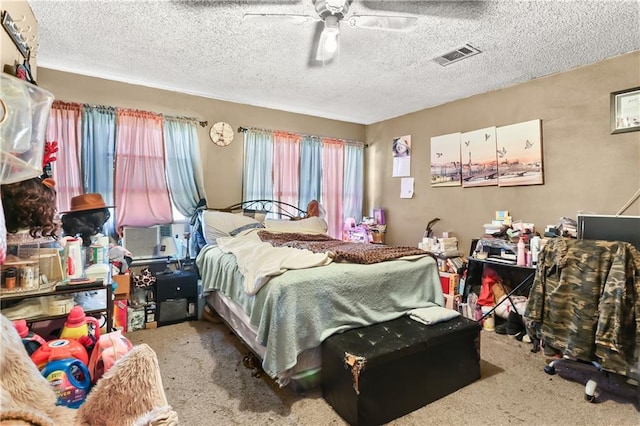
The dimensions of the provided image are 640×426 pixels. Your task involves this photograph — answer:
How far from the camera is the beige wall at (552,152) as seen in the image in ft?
8.91

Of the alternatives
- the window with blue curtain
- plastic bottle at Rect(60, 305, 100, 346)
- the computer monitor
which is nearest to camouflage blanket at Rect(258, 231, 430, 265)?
the window with blue curtain

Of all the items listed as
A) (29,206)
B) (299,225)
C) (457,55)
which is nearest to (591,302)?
(457,55)

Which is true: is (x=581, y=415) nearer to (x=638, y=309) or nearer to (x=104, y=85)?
(x=638, y=309)

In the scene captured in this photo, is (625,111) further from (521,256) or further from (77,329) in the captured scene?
(77,329)

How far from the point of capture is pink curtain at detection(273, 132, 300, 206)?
435 cm

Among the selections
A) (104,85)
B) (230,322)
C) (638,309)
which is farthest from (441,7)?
(104,85)

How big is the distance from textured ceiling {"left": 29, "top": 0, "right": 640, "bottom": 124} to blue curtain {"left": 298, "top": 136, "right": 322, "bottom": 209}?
0.87 metres

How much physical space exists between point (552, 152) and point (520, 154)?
0.28 metres

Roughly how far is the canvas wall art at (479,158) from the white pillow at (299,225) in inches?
71.3

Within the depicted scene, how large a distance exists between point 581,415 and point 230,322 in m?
2.54

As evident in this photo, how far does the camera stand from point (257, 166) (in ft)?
13.8

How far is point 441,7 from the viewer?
6.75 feet

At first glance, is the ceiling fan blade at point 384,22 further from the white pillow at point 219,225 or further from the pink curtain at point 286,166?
the pink curtain at point 286,166

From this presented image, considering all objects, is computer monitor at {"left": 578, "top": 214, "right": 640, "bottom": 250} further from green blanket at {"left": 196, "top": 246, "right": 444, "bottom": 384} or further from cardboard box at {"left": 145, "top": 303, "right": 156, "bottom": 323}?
cardboard box at {"left": 145, "top": 303, "right": 156, "bottom": 323}
